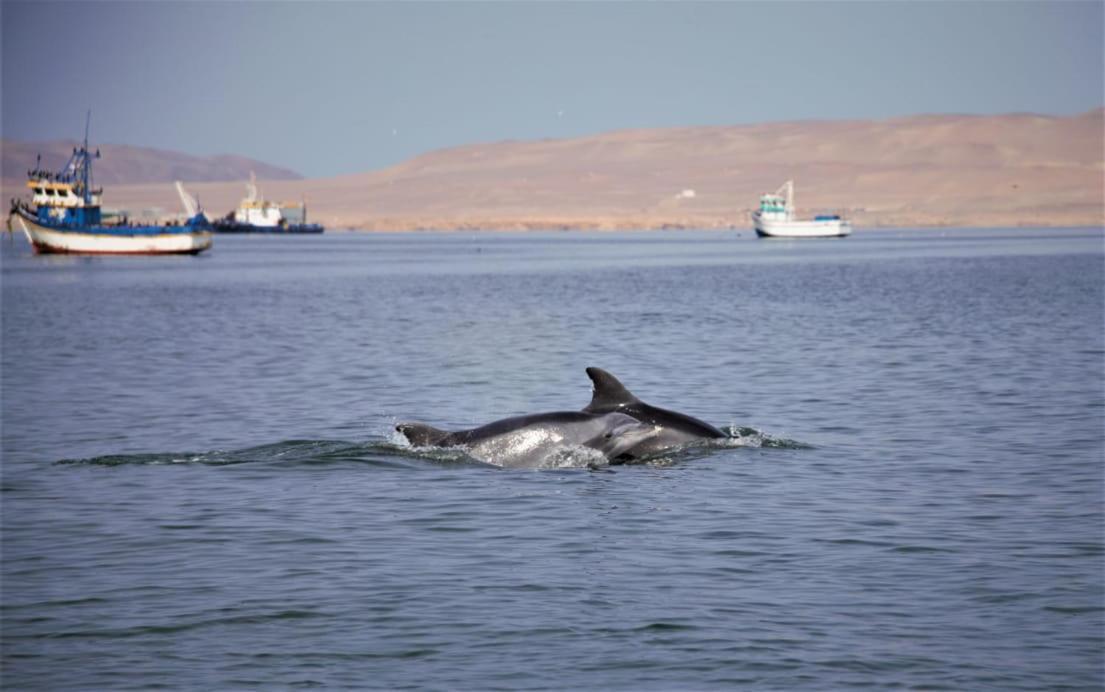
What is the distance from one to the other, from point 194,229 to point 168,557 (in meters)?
111

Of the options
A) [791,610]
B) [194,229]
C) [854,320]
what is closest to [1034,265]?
[854,320]

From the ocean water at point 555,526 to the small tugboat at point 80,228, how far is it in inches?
3260

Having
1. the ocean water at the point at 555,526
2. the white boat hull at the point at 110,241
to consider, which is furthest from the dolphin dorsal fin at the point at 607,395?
the white boat hull at the point at 110,241

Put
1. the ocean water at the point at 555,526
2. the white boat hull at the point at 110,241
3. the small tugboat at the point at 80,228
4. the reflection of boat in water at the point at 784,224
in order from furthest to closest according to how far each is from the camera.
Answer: the reflection of boat in water at the point at 784,224 → the white boat hull at the point at 110,241 → the small tugboat at the point at 80,228 → the ocean water at the point at 555,526

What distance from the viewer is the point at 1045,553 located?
1318 cm

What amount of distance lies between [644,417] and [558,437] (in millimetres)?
1104

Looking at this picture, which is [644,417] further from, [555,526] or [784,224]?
[784,224]

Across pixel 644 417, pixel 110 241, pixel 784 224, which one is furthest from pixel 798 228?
pixel 644 417

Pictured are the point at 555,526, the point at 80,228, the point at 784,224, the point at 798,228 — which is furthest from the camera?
the point at 784,224

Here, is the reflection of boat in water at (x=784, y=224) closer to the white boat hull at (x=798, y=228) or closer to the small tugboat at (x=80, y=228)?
the white boat hull at (x=798, y=228)

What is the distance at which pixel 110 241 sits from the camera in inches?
4550

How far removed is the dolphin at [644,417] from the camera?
17031 millimetres

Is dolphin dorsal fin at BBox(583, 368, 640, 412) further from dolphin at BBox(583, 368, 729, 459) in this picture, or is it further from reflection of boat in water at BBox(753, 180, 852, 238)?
reflection of boat in water at BBox(753, 180, 852, 238)

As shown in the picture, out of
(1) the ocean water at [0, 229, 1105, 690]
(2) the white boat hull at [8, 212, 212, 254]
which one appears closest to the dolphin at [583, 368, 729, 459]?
(1) the ocean water at [0, 229, 1105, 690]
